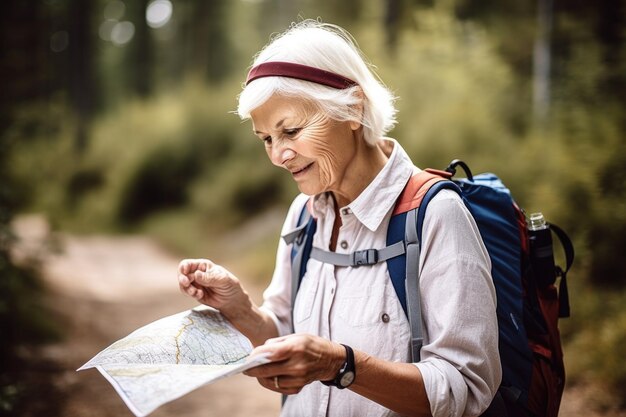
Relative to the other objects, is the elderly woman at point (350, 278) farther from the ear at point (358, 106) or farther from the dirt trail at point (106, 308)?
the dirt trail at point (106, 308)

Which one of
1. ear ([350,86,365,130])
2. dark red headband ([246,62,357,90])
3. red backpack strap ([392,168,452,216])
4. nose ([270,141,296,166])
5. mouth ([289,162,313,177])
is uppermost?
dark red headband ([246,62,357,90])

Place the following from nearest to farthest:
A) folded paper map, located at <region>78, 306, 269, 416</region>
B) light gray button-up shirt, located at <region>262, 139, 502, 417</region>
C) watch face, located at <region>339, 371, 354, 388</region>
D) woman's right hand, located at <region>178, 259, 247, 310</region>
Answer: folded paper map, located at <region>78, 306, 269, 416</region>
watch face, located at <region>339, 371, 354, 388</region>
light gray button-up shirt, located at <region>262, 139, 502, 417</region>
woman's right hand, located at <region>178, 259, 247, 310</region>

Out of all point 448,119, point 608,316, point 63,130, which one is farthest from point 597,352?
point 63,130

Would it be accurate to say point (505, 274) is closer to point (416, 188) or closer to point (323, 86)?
point (416, 188)

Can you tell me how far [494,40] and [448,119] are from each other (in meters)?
3.73

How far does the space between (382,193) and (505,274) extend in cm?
46

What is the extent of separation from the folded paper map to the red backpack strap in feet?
2.15

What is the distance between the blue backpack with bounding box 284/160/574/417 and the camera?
172 centimetres

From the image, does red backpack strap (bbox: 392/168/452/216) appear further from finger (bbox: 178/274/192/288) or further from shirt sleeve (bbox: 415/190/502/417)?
finger (bbox: 178/274/192/288)

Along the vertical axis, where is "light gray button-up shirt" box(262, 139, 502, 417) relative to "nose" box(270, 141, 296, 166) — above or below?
below

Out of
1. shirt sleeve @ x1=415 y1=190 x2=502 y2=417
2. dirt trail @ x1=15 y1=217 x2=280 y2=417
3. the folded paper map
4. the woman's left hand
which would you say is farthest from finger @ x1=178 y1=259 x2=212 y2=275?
dirt trail @ x1=15 y1=217 x2=280 y2=417

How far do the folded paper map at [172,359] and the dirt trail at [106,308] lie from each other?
3.43m

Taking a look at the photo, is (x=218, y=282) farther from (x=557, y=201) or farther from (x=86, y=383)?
(x=557, y=201)

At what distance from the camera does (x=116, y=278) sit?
33.1ft
